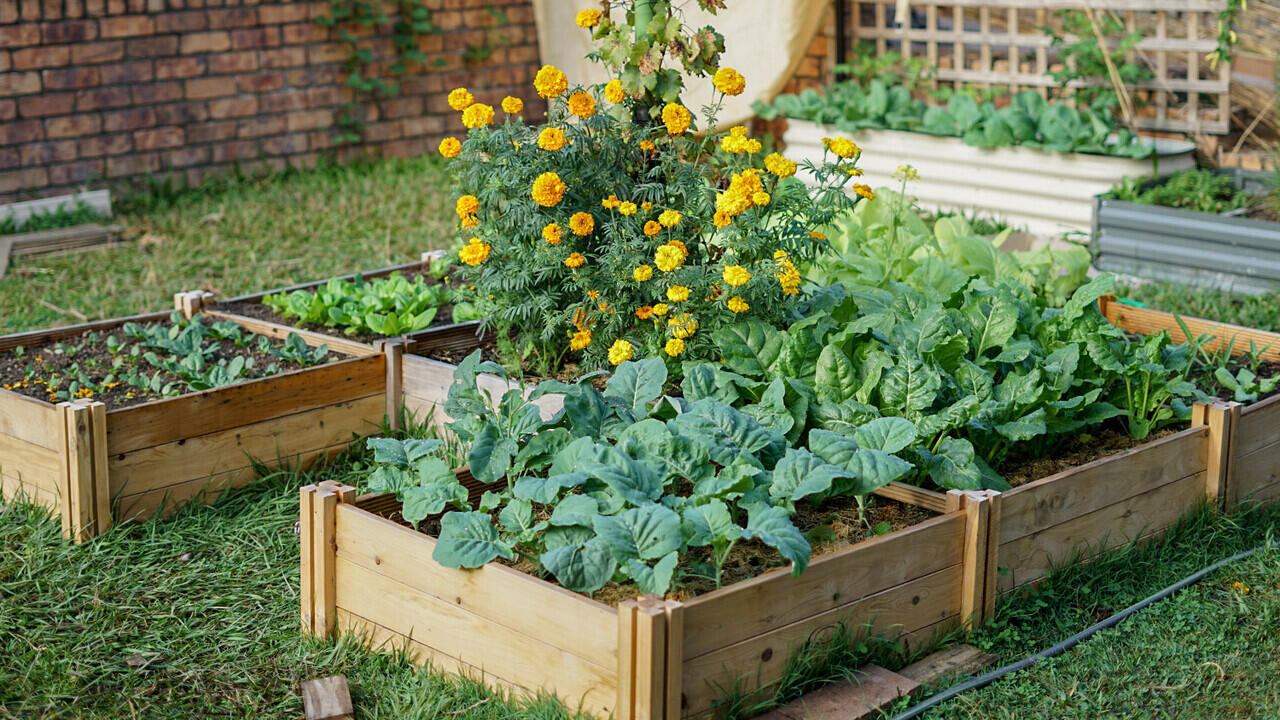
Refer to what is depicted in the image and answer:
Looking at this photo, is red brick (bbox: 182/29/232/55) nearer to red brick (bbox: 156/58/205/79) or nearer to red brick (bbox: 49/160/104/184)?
red brick (bbox: 156/58/205/79)

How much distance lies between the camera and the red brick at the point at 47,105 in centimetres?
625

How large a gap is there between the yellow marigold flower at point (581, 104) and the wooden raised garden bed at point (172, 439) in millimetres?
925

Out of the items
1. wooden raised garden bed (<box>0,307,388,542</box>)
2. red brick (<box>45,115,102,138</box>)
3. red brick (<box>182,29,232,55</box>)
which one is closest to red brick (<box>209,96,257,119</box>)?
red brick (<box>182,29,232,55</box>)

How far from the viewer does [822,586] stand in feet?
7.52

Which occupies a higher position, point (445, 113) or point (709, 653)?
point (445, 113)

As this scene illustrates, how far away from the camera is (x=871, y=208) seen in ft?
14.1

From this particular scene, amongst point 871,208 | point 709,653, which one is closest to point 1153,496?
point 709,653

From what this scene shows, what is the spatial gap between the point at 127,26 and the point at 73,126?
59cm

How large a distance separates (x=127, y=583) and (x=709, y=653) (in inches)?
56.6

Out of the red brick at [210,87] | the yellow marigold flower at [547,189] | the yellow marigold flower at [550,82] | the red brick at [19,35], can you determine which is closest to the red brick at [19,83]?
the red brick at [19,35]

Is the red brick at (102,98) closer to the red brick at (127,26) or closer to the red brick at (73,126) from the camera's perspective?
the red brick at (73,126)

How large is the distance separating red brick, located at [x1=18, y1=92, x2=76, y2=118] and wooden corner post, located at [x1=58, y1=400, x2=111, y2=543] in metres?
3.94

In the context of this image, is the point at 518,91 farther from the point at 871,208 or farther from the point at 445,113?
the point at 871,208

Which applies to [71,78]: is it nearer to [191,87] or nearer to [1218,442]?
[191,87]
